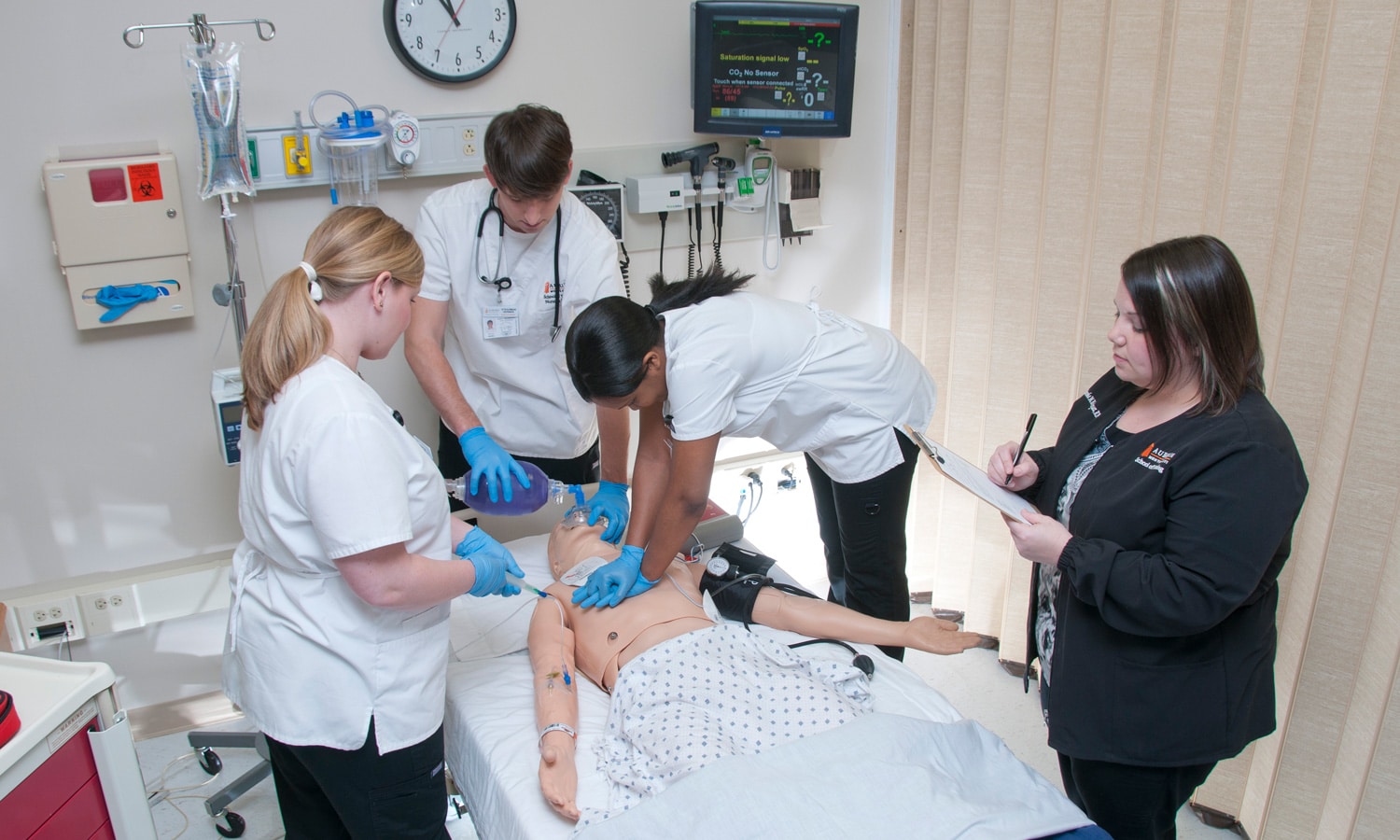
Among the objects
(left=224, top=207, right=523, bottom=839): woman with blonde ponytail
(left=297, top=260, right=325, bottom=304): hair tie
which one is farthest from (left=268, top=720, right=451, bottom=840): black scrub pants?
(left=297, top=260, right=325, bottom=304): hair tie

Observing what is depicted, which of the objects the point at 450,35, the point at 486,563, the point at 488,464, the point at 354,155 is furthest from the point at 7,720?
the point at 450,35

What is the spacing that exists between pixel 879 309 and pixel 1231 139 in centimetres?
139

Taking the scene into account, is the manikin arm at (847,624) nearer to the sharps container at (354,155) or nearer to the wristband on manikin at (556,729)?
the wristband on manikin at (556,729)

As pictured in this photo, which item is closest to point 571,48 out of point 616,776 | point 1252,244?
point 1252,244

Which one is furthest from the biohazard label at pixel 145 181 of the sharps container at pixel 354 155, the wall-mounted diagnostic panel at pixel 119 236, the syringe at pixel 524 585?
the syringe at pixel 524 585

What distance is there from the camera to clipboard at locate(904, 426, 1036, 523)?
1.54 m

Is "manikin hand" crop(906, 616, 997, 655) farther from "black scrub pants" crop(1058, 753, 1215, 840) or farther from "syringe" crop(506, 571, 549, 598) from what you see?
"syringe" crop(506, 571, 549, 598)

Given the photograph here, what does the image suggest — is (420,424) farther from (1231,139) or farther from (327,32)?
(1231,139)

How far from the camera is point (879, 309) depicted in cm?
321

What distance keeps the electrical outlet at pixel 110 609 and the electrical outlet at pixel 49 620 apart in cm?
2

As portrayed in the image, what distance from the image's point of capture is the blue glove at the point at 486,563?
1.59 metres

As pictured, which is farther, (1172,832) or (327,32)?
(327,32)

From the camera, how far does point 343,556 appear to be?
1267 mm

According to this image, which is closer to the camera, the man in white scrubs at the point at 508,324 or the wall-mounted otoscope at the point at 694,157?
the man in white scrubs at the point at 508,324
